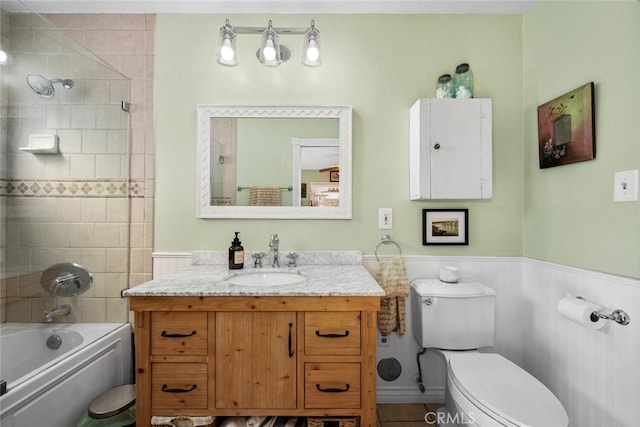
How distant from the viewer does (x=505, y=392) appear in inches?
44.8

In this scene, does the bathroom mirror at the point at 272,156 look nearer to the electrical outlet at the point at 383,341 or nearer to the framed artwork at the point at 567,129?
the electrical outlet at the point at 383,341

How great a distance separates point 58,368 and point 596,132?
2565mm

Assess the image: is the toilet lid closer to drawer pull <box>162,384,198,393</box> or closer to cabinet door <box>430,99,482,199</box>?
cabinet door <box>430,99,482,199</box>

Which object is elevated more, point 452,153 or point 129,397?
point 452,153

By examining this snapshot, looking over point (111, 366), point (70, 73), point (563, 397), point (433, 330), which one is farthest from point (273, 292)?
→ point (70, 73)

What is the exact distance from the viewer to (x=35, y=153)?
58.9 inches

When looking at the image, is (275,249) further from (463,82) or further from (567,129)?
(567,129)

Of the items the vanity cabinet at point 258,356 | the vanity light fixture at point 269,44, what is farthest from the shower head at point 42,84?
the vanity cabinet at point 258,356

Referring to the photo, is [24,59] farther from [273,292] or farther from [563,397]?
[563,397]

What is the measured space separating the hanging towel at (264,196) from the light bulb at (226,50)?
72 cm

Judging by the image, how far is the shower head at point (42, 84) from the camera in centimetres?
147

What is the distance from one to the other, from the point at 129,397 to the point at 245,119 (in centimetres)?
157

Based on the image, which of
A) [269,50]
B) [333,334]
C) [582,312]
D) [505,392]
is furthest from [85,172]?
[582,312]

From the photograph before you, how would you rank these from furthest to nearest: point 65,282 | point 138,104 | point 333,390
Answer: point 138,104 < point 65,282 < point 333,390
